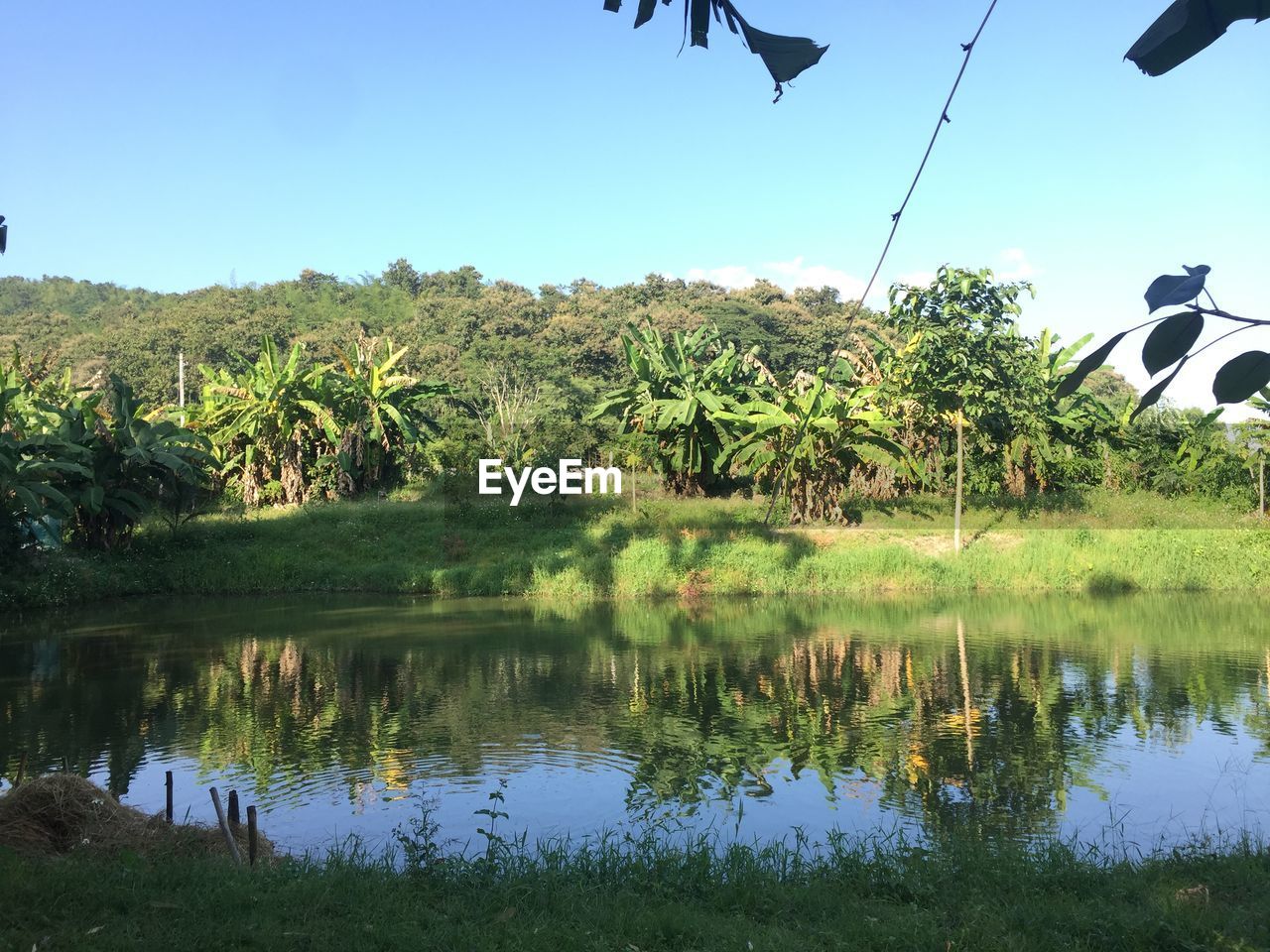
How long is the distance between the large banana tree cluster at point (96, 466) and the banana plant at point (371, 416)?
403cm

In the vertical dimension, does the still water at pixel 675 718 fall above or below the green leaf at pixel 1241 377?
below

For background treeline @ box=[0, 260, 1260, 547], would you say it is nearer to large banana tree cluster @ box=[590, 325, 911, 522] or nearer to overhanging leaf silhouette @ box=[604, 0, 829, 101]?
large banana tree cluster @ box=[590, 325, 911, 522]

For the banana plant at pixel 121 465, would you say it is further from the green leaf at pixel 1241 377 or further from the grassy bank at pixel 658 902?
the green leaf at pixel 1241 377

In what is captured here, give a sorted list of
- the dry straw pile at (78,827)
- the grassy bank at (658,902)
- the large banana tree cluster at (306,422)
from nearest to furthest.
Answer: the grassy bank at (658,902), the dry straw pile at (78,827), the large banana tree cluster at (306,422)

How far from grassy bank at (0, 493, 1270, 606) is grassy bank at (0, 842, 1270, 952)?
15553mm

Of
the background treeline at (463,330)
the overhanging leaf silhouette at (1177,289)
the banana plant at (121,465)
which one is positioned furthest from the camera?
the background treeline at (463,330)

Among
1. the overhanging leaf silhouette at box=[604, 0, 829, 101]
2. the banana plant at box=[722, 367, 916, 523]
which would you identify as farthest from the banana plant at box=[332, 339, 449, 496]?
the overhanging leaf silhouette at box=[604, 0, 829, 101]

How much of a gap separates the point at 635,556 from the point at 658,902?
1671cm

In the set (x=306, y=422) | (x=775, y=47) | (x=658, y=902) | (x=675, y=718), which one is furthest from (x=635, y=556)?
(x=775, y=47)

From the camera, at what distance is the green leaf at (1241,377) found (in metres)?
1.21

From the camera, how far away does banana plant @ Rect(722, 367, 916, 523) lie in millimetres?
22312

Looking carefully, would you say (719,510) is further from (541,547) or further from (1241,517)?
(1241,517)

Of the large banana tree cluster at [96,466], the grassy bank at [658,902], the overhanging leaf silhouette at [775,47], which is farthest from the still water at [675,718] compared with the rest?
the overhanging leaf silhouette at [775,47]

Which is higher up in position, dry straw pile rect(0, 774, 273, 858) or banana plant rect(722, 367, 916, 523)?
banana plant rect(722, 367, 916, 523)
